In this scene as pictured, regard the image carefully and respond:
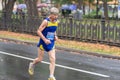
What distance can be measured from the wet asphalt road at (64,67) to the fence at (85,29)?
2.82 metres

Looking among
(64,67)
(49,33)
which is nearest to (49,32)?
(49,33)

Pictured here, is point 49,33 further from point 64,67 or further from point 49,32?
point 64,67

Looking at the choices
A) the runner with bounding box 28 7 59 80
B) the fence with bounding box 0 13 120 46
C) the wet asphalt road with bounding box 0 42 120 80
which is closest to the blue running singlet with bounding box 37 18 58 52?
the runner with bounding box 28 7 59 80

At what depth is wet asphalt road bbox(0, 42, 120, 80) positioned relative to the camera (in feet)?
30.9

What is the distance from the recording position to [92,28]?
17438 millimetres

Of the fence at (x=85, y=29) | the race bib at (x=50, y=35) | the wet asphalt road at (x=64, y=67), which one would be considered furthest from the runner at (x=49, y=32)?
the fence at (x=85, y=29)

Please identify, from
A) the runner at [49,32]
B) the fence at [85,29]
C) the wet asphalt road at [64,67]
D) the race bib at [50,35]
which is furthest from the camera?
the fence at [85,29]

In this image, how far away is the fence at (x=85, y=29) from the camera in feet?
54.0

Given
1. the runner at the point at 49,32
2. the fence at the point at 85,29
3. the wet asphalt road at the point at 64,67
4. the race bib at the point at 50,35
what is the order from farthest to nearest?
1. the fence at the point at 85,29
2. the wet asphalt road at the point at 64,67
3. the race bib at the point at 50,35
4. the runner at the point at 49,32

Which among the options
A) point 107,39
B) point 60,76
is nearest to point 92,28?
point 107,39

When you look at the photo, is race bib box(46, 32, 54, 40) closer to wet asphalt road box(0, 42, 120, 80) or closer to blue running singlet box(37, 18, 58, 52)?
blue running singlet box(37, 18, 58, 52)

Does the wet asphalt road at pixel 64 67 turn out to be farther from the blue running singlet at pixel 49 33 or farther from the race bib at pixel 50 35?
the race bib at pixel 50 35

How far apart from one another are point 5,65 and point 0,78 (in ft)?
6.43

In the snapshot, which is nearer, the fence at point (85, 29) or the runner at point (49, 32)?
the runner at point (49, 32)
